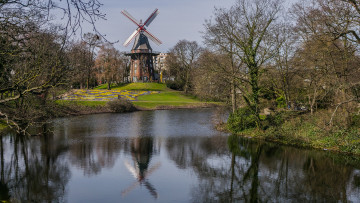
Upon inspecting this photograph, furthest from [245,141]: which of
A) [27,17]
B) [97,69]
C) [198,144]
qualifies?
[97,69]

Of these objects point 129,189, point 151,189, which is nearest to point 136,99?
point 129,189

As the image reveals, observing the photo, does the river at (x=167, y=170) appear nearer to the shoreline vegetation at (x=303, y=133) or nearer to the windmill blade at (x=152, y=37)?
the shoreline vegetation at (x=303, y=133)

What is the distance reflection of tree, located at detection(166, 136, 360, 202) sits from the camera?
10875 millimetres

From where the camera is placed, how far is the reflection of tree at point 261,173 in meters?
10.9

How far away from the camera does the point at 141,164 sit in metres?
14.8

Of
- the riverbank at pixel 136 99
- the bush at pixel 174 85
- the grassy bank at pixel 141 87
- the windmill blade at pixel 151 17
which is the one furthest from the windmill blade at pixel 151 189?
the windmill blade at pixel 151 17

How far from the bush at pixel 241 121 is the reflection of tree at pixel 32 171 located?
12085 mm

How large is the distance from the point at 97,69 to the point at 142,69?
11.2 meters

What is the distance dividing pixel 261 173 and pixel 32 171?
953 cm

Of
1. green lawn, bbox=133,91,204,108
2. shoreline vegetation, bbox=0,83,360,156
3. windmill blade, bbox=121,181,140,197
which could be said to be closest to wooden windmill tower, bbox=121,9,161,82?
green lawn, bbox=133,91,204,108

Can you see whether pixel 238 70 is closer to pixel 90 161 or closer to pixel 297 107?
pixel 297 107

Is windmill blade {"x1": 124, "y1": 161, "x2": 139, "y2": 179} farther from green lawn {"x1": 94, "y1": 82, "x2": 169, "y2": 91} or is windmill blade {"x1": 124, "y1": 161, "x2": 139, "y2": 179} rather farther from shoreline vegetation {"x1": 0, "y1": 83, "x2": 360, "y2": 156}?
green lawn {"x1": 94, "y1": 82, "x2": 169, "y2": 91}

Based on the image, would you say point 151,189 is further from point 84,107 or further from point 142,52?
point 142,52

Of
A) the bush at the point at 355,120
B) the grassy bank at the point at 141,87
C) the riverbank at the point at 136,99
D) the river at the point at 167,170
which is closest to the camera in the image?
the river at the point at 167,170
